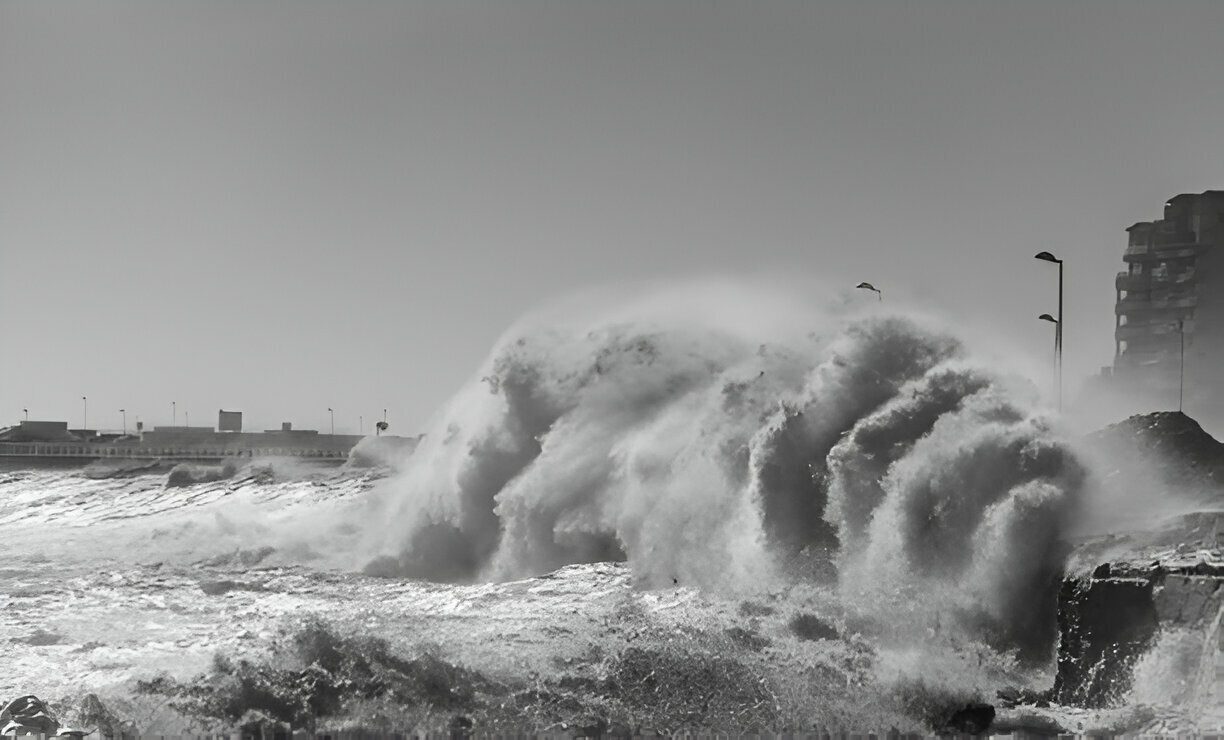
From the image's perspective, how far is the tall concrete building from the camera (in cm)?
6162

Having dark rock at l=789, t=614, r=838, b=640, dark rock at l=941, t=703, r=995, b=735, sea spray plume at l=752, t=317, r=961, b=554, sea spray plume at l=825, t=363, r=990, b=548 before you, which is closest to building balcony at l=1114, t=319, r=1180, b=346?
sea spray plume at l=752, t=317, r=961, b=554

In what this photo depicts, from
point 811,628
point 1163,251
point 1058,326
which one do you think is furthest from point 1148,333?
point 811,628

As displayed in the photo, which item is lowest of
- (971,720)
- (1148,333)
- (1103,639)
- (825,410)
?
(971,720)

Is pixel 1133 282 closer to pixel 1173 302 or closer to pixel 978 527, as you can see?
pixel 1173 302

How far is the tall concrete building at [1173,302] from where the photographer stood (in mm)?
61625

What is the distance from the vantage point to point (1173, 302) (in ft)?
222

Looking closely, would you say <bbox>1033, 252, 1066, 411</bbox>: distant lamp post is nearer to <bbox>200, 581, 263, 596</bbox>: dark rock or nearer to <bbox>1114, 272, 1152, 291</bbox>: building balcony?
<bbox>200, 581, 263, 596</bbox>: dark rock

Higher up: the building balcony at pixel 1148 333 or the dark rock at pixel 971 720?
the building balcony at pixel 1148 333

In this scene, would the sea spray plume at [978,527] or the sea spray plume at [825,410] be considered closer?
the sea spray plume at [978,527]

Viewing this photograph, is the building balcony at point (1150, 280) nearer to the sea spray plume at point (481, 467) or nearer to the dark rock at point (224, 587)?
the sea spray plume at point (481, 467)

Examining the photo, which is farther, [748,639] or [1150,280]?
[1150,280]

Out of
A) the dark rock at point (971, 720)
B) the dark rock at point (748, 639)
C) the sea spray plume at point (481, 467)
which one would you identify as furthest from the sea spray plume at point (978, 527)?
the sea spray plume at point (481, 467)

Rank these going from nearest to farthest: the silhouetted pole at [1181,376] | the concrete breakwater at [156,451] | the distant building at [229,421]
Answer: the silhouetted pole at [1181,376] → the concrete breakwater at [156,451] → the distant building at [229,421]

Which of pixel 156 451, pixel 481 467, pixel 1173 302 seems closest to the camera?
pixel 481 467
